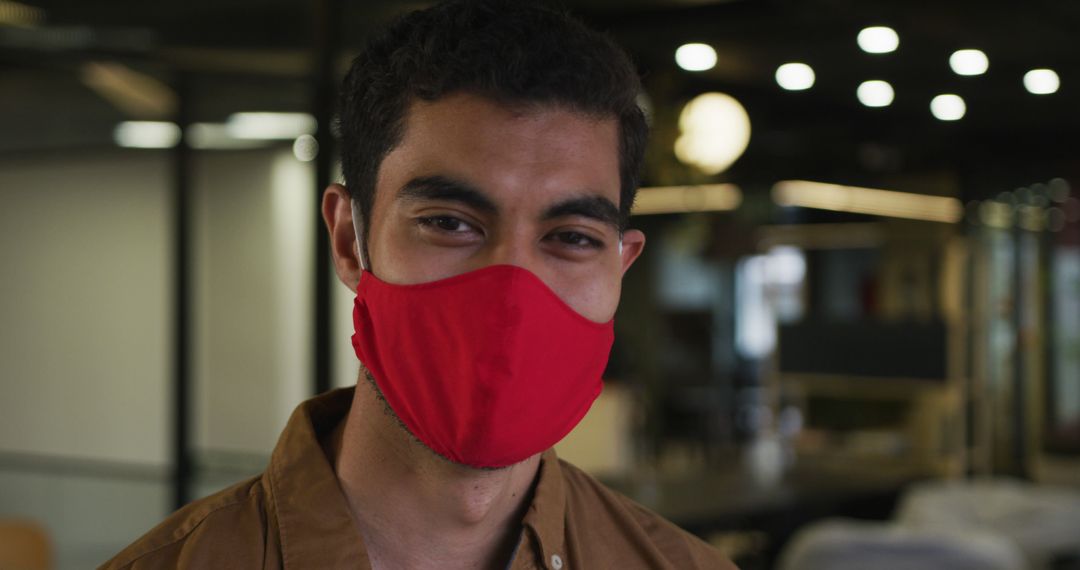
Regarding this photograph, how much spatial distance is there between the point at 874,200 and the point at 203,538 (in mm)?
10881

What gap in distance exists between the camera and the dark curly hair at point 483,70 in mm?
1246

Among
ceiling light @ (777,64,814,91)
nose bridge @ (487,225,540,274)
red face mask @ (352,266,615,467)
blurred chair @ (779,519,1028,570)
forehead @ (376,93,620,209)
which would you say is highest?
ceiling light @ (777,64,814,91)

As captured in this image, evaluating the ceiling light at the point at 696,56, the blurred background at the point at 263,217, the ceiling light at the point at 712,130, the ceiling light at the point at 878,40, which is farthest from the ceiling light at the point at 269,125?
the ceiling light at the point at 878,40

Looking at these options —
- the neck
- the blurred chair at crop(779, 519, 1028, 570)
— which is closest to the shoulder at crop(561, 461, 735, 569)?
the neck

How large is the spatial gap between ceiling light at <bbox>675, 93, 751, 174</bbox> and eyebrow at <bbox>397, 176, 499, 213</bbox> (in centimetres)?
397

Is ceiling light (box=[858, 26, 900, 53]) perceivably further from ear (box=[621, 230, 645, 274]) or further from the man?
the man

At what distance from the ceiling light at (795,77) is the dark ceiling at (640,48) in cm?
7

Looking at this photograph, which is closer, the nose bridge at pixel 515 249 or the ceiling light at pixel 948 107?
the nose bridge at pixel 515 249

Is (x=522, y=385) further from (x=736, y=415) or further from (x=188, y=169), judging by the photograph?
(x=736, y=415)

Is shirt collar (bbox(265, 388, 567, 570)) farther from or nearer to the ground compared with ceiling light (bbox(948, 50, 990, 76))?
nearer to the ground

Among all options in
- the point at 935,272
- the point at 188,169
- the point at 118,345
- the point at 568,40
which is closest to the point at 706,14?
the point at 188,169

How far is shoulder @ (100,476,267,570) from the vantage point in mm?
1172

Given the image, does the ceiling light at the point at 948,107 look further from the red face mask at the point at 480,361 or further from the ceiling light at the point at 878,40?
the red face mask at the point at 480,361

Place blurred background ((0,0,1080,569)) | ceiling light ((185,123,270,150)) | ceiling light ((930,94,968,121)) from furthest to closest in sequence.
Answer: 1. ceiling light ((930,94,968,121))
2. ceiling light ((185,123,270,150))
3. blurred background ((0,0,1080,569))
